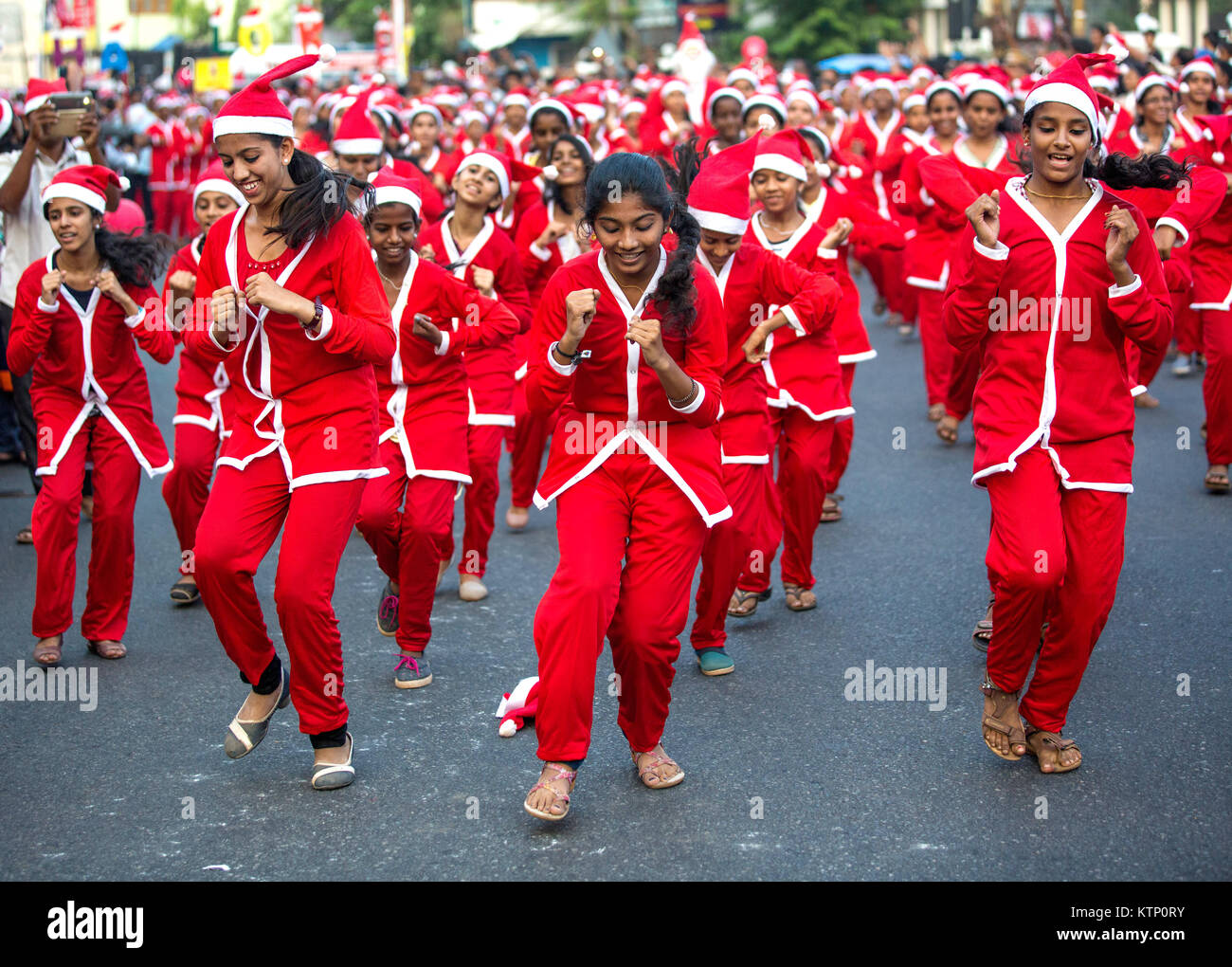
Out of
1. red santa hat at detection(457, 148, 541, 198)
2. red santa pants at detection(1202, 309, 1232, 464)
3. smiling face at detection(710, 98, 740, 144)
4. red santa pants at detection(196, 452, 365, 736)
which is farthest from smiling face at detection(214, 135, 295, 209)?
smiling face at detection(710, 98, 740, 144)

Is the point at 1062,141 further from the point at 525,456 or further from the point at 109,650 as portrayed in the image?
the point at 525,456

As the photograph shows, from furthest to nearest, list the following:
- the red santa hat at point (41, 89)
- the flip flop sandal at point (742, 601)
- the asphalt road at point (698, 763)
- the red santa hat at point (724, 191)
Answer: the red santa hat at point (41, 89) < the flip flop sandal at point (742, 601) < the red santa hat at point (724, 191) < the asphalt road at point (698, 763)

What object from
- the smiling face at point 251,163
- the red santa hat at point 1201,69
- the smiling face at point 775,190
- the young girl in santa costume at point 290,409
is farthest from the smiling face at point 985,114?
the smiling face at point 251,163

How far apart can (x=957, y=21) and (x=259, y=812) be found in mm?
24260

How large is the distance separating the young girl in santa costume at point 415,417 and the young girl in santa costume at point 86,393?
1.07m

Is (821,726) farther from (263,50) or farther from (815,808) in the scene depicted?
(263,50)

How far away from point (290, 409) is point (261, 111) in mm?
971

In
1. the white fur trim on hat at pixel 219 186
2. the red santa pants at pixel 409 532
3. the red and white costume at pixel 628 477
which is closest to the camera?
the red and white costume at pixel 628 477

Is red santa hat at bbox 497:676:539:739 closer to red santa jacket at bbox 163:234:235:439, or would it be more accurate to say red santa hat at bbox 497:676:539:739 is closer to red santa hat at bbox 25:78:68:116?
red santa jacket at bbox 163:234:235:439

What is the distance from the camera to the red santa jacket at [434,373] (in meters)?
6.76

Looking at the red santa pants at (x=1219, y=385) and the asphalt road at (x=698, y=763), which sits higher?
the red santa pants at (x=1219, y=385)

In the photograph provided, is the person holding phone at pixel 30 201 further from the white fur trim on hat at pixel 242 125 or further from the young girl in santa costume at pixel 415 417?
the white fur trim on hat at pixel 242 125
